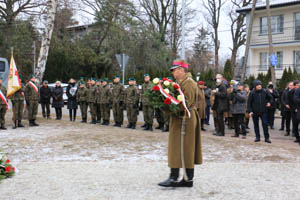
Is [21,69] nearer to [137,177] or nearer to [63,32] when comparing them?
[63,32]

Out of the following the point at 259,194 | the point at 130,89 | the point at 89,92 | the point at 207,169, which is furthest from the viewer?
the point at 89,92

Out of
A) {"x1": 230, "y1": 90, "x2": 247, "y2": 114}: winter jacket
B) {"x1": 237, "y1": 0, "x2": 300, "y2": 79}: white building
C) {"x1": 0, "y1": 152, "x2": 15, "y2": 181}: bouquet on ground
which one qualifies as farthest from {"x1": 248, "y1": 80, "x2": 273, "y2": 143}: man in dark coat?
{"x1": 237, "y1": 0, "x2": 300, "y2": 79}: white building

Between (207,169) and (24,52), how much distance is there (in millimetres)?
37802

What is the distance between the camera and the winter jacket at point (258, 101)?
10609 millimetres

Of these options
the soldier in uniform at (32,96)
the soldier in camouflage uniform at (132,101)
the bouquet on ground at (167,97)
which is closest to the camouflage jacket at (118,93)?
the soldier in camouflage uniform at (132,101)

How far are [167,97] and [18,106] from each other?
364 inches

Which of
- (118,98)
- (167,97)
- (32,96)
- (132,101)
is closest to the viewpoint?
(167,97)

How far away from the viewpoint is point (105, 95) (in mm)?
14602

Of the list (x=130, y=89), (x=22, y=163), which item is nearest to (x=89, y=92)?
(x=130, y=89)

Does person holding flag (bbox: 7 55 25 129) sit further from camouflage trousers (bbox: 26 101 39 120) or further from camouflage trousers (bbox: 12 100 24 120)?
camouflage trousers (bbox: 26 101 39 120)

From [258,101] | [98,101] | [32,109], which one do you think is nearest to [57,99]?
[98,101]

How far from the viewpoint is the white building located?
3238 cm

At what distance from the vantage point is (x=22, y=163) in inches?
291

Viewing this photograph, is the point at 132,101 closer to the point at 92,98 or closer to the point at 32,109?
the point at 92,98
